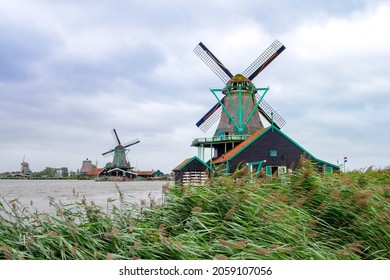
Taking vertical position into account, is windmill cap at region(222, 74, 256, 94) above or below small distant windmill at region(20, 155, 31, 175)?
above

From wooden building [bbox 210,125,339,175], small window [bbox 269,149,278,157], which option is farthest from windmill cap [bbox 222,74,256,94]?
small window [bbox 269,149,278,157]

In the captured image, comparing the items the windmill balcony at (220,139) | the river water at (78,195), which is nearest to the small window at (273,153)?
A: the windmill balcony at (220,139)

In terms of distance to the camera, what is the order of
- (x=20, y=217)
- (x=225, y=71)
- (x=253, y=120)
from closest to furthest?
1. (x=20, y=217)
2. (x=253, y=120)
3. (x=225, y=71)

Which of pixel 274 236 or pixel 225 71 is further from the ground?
pixel 225 71

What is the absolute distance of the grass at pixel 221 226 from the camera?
130 inches

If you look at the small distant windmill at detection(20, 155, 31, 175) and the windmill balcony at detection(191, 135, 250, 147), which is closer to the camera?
the windmill balcony at detection(191, 135, 250, 147)

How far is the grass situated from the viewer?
3.30 metres

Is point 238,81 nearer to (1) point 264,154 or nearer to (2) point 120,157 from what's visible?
(1) point 264,154

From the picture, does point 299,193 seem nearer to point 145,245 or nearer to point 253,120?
point 145,245

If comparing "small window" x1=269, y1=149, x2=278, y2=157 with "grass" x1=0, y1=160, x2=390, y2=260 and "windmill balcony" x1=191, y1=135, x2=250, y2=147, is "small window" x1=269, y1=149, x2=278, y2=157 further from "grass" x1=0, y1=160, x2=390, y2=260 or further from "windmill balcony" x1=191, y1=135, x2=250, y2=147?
"grass" x1=0, y1=160, x2=390, y2=260

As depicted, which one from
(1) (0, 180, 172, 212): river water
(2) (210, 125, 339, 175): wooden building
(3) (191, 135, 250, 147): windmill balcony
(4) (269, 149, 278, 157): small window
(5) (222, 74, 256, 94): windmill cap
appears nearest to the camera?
(1) (0, 180, 172, 212): river water

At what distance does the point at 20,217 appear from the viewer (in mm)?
4238
